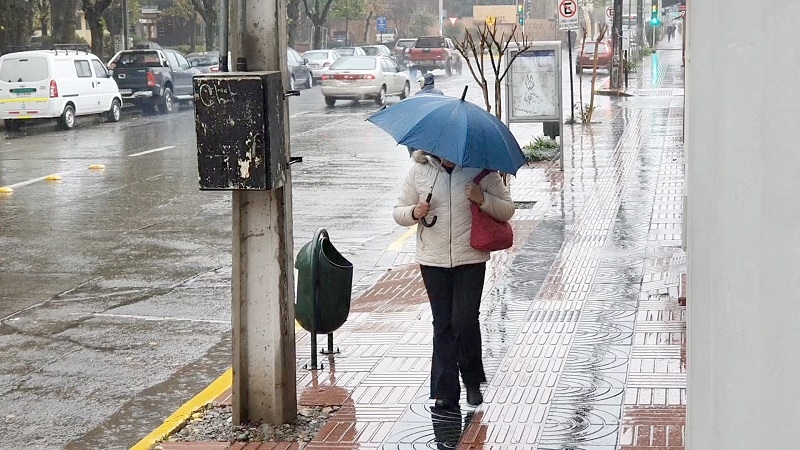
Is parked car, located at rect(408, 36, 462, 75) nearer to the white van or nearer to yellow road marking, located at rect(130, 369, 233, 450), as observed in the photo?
the white van

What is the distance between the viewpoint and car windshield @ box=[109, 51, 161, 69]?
111 feet

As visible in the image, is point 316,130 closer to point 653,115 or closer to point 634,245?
point 653,115

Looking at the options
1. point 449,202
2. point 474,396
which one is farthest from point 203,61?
point 449,202

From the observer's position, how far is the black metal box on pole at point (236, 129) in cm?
570

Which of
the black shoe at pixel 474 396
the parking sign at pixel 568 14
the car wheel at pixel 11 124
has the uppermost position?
the parking sign at pixel 568 14

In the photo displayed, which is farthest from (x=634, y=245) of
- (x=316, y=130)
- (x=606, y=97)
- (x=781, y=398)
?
(x=606, y=97)

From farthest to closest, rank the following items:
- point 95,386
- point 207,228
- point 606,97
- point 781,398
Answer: point 606,97 < point 207,228 < point 95,386 < point 781,398

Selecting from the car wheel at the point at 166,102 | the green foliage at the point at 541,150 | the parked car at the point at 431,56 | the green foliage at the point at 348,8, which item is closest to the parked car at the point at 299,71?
the car wheel at the point at 166,102

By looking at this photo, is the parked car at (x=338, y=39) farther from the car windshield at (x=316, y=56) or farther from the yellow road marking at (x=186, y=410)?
the yellow road marking at (x=186, y=410)

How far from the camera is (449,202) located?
6297 millimetres

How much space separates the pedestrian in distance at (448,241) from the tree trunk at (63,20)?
34.3 meters

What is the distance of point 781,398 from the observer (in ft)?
8.12

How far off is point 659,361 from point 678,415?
1.09 metres

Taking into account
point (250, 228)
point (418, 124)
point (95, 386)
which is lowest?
point (95, 386)
